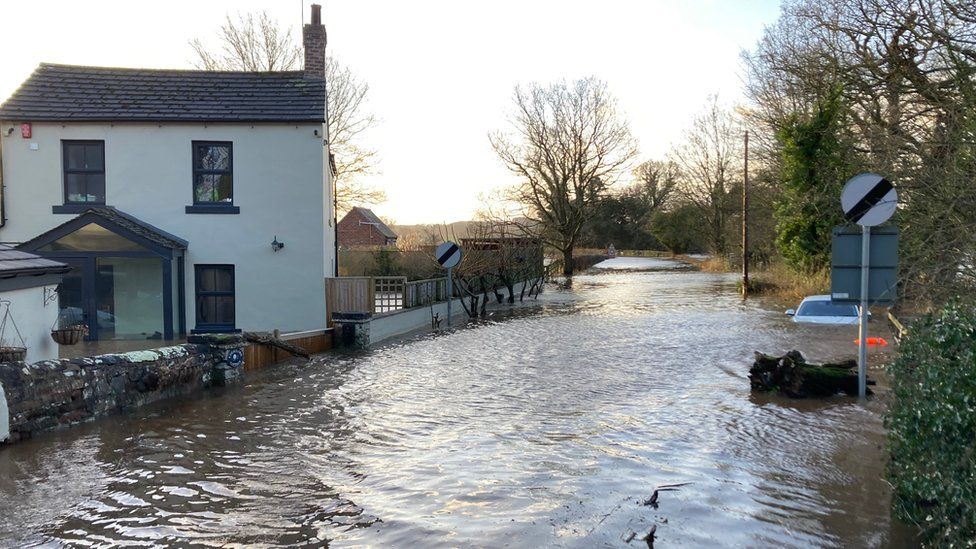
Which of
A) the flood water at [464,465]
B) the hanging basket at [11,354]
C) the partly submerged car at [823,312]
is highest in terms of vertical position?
the hanging basket at [11,354]

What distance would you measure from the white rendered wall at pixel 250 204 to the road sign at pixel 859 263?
12.8 m

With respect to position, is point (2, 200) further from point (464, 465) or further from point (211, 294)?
point (464, 465)

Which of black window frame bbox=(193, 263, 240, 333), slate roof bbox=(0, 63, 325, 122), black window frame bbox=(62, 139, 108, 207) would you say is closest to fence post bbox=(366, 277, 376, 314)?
black window frame bbox=(193, 263, 240, 333)

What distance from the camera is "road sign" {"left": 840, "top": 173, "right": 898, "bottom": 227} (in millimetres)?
9414

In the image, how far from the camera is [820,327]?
64.6 ft

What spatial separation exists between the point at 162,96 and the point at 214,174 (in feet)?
8.44

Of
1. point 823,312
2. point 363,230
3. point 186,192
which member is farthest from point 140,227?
point 363,230

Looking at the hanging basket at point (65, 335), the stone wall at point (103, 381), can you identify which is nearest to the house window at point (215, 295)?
the hanging basket at point (65, 335)

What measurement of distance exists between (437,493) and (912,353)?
4.05m

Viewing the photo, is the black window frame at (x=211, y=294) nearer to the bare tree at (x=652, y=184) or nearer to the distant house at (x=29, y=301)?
Result: the distant house at (x=29, y=301)

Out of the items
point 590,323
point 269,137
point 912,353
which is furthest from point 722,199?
point 912,353

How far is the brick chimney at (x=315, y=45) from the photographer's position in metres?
21.0

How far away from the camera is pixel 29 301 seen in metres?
12.0

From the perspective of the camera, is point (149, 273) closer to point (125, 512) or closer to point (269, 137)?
point (269, 137)
